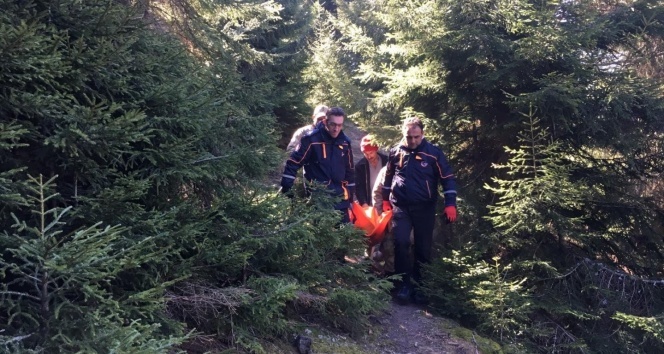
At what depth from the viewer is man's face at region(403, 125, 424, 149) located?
680 cm

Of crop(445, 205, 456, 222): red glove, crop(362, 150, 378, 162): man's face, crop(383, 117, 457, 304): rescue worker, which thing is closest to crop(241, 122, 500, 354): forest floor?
crop(383, 117, 457, 304): rescue worker

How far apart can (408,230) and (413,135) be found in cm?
126

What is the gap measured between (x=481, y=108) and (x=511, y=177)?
118 centimetres

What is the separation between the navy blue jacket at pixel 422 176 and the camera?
693 centimetres

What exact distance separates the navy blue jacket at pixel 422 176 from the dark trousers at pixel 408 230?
4.8 inches

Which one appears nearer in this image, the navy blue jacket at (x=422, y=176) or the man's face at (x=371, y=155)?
the navy blue jacket at (x=422, y=176)

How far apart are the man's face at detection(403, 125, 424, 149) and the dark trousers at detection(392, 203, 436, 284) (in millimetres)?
811

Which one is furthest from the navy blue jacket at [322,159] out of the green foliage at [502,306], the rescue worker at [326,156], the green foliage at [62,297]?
the green foliage at [62,297]

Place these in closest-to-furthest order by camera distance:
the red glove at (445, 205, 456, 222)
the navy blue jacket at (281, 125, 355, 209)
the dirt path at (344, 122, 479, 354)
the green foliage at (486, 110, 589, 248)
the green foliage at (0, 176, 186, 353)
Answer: the green foliage at (0, 176, 186, 353), the dirt path at (344, 122, 479, 354), the green foliage at (486, 110, 589, 248), the navy blue jacket at (281, 125, 355, 209), the red glove at (445, 205, 456, 222)

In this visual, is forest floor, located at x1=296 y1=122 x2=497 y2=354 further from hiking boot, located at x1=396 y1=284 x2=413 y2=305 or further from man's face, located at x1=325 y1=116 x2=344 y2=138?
man's face, located at x1=325 y1=116 x2=344 y2=138

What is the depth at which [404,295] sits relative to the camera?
714 centimetres

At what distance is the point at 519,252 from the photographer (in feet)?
23.4

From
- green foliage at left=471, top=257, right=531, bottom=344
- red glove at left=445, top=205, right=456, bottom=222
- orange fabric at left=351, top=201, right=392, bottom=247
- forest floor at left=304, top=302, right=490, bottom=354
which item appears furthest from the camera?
orange fabric at left=351, top=201, right=392, bottom=247

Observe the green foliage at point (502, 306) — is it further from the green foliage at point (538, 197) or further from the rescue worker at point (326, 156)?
the rescue worker at point (326, 156)
